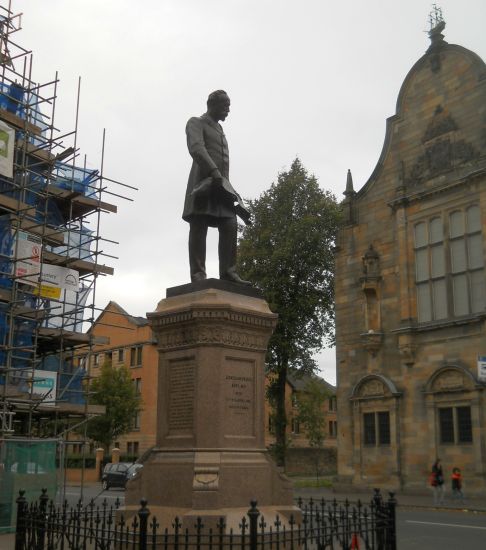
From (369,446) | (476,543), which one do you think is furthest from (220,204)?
(369,446)

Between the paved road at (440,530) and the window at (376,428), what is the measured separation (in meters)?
6.48

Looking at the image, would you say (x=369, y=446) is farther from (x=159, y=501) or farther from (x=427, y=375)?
(x=159, y=501)

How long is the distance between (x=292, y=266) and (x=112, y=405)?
1822 centimetres

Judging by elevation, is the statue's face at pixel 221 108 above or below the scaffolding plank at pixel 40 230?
below

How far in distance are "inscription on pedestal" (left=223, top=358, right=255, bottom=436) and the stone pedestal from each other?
1cm

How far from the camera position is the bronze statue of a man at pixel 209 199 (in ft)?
35.8

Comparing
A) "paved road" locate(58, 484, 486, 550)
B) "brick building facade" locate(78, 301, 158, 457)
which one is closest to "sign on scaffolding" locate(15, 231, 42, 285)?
"paved road" locate(58, 484, 486, 550)

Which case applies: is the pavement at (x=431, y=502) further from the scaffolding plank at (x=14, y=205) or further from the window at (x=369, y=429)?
the scaffolding plank at (x=14, y=205)

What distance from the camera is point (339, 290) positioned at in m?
32.5

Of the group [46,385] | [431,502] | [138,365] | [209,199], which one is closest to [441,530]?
[431,502]

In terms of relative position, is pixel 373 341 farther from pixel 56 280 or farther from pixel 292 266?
pixel 56 280

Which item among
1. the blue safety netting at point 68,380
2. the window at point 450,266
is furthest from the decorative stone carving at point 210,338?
the window at point 450,266

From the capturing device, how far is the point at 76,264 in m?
25.6

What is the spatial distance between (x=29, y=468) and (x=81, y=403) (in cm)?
825
